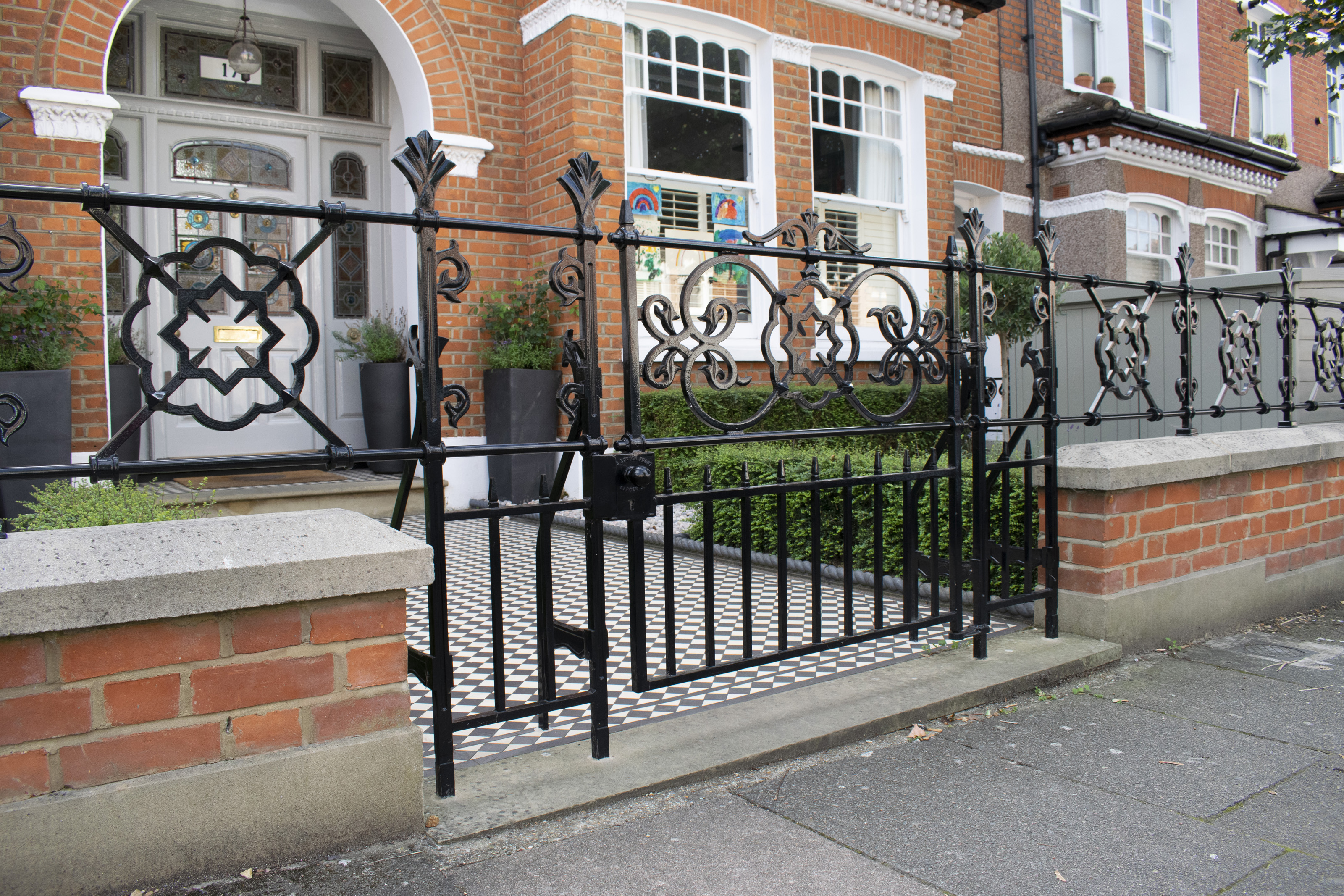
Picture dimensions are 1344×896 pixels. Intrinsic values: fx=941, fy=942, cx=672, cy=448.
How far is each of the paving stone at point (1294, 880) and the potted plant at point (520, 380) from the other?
5710 millimetres

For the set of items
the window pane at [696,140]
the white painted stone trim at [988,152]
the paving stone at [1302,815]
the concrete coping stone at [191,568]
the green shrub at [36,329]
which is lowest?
the paving stone at [1302,815]

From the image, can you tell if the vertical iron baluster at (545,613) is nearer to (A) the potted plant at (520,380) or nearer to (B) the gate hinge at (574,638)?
(B) the gate hinge at (574,638)

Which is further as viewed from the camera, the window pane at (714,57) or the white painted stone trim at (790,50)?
the white painted stone trim at (790,50)

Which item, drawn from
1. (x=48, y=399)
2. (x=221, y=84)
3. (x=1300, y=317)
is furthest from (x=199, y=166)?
(x=1300, y=317)

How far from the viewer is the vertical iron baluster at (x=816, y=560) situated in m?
3.16

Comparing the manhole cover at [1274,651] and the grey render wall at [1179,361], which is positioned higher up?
the grey render wall at [1179,361]

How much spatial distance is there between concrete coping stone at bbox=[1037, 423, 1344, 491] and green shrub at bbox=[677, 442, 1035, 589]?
320mm

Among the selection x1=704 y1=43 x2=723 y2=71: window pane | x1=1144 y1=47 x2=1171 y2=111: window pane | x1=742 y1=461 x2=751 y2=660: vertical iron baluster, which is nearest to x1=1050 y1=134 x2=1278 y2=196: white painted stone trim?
x1=1144 y1=47 x2=1171 y2=111: window pane

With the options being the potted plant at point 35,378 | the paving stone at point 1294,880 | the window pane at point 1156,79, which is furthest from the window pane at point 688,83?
the window pane at point 1156,79

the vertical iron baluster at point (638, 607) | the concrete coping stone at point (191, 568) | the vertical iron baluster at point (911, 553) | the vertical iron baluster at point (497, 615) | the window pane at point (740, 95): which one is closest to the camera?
the concrete coping stone at point (191, 568)

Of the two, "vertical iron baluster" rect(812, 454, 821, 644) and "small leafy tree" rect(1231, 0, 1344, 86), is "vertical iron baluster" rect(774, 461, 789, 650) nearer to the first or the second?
"vertical iron baluster" rect(812, 454, 821, 644)

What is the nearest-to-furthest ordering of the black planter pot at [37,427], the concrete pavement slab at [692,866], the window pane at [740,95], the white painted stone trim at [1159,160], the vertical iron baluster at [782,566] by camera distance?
the concrete pavement slab at [692,866]
the vertical iron baluster at [782,566]
the black planter pot at [37,427]
the window pane at [740,95]
the white painted stone trim at [1159,160]

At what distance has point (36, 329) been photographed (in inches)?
223

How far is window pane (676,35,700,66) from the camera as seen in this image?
819cm
